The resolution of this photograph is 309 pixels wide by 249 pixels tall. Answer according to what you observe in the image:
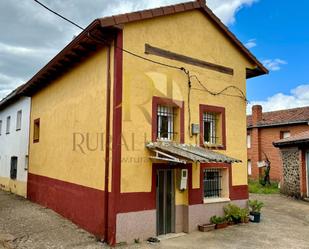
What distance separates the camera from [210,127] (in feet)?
40.3

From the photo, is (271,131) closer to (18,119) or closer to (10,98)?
(18,119)

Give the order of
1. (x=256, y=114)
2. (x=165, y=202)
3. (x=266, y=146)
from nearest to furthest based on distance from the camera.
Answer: (x=165, y=202) < (x=266, y=146) < (x=256, y=114)

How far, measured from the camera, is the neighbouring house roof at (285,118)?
27.5 meters

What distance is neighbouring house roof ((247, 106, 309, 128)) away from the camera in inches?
1083

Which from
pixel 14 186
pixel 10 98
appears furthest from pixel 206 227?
pixel 10 98

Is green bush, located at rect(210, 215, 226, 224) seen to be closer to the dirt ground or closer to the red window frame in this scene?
the dirt ground

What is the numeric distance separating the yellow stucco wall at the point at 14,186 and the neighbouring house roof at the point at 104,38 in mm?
6294

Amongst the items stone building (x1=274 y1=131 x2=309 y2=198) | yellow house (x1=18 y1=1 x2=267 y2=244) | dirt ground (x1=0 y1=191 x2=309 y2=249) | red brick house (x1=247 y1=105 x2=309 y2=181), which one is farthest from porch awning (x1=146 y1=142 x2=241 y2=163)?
red brick house (x1=247 y1=105 x2=309 y2=181)

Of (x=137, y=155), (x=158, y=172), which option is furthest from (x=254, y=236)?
(x=137, y=155)

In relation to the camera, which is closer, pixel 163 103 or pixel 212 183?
pixel 163 103

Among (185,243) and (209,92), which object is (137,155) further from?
(209,92)

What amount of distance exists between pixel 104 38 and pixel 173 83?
2860mm

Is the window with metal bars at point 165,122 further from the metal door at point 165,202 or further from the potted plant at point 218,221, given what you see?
the potted plant at point 218,221

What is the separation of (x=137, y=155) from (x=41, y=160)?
25.1 feet
